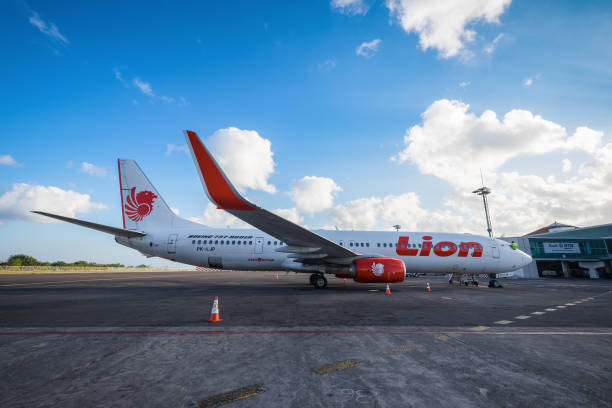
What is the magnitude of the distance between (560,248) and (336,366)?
4996 centimetres

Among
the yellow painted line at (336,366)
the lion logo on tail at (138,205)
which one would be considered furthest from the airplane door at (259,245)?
the yellow painted line at (336,366)

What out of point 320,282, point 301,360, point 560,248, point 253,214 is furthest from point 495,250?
point 560,248

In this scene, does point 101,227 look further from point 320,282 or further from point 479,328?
point 479,328

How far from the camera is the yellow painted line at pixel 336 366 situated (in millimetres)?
2986

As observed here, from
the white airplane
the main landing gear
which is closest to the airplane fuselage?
the white airplane

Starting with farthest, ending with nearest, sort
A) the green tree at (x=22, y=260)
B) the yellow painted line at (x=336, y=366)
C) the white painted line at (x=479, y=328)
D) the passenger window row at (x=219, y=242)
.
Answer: the green tree at (x=22, y=260)
the passenger window row at (x=219, y=242)
the white painted line at (x=479, y=328)
the yellow painted line at (x=336, y=366)

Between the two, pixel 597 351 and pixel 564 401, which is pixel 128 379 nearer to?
pixel 564 401

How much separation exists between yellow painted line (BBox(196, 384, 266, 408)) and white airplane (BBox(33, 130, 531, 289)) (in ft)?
26.9

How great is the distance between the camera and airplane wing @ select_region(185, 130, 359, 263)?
7.19 meters

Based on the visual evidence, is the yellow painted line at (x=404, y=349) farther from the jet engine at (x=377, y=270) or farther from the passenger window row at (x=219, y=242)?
the passenger window row at (x=219, y=242)

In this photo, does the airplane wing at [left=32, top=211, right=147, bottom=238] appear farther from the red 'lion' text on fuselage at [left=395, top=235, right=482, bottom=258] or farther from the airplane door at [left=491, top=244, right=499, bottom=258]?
the airplane door at [left=491, top=244, right=499, bottom=258]

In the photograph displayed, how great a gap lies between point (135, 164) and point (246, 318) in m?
14.3

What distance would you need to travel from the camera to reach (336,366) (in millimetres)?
3150

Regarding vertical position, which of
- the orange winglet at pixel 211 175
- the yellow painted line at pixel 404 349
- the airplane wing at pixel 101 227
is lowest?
the yellow painted line at pixel 404 349
